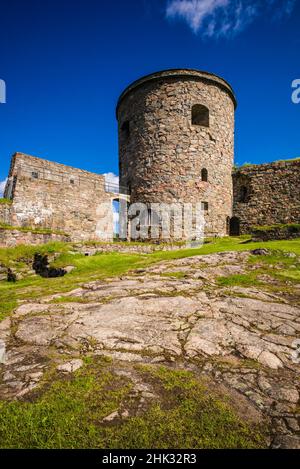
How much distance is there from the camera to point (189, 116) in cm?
1795

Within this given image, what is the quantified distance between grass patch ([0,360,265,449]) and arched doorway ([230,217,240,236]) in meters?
18.2

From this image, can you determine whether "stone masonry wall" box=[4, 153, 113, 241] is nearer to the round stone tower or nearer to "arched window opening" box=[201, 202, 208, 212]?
the round stone tower

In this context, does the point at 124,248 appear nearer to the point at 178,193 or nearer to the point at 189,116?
the point at 178,193

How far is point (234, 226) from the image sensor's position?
20.1 metres

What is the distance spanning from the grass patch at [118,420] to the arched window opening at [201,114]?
61.2 feet

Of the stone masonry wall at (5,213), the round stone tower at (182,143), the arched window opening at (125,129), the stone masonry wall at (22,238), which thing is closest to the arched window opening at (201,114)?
the round stone tower at (182,143)

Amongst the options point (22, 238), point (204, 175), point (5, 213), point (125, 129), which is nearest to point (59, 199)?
point (5, 213)

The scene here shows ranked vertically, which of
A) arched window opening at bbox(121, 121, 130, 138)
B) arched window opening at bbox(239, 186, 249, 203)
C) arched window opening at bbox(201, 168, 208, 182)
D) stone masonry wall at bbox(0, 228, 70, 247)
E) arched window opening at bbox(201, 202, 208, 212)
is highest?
arched window opening at bbox(121, 121, 130, 138)

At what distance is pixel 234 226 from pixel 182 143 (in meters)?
6.91

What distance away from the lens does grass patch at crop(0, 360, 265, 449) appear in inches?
77.0

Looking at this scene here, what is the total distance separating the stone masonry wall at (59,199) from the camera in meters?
15.1

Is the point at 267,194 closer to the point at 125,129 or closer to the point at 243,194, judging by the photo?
the point at 243,194

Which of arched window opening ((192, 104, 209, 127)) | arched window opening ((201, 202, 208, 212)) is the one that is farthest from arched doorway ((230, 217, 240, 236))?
arched window opening ((192, 104, 209, 127))
